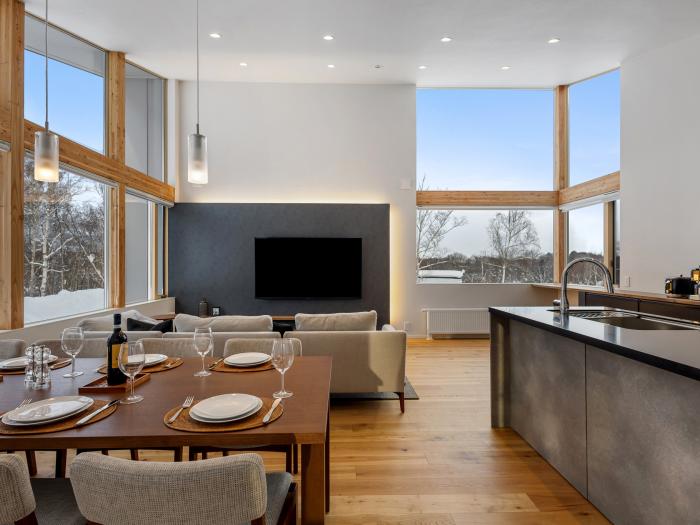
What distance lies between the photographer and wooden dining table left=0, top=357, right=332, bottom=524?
45.9 inches

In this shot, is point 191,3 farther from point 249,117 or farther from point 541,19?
point 541,19

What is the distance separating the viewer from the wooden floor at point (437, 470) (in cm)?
195

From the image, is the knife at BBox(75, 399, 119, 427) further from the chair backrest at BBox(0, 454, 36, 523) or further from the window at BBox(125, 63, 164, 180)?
the window at BBox(125, 63, 164, 180)

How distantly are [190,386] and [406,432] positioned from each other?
1771 mm

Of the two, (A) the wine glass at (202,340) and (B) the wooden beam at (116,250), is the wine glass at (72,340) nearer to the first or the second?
(A) the wine glass at (202,340)

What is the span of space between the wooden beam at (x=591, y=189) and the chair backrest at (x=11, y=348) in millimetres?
6305

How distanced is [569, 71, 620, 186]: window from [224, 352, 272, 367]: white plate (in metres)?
5.53

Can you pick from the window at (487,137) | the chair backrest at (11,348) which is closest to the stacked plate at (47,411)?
the chair backrest at (11,348)

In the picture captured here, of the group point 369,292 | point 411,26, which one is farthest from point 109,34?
point 369,292

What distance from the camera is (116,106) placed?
502cm

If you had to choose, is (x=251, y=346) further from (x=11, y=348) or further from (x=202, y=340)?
(x=11, y=348)

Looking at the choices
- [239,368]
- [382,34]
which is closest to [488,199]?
[382,34]

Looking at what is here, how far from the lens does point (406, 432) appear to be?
288 cm

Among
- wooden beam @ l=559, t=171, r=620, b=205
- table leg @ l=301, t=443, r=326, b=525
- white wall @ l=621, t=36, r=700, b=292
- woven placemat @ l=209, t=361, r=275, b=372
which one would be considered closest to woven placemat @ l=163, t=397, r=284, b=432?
table leg @ l=301, t=443, r=326, b=525
